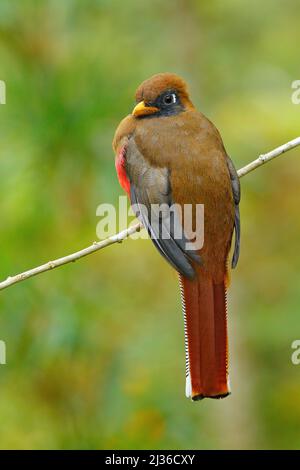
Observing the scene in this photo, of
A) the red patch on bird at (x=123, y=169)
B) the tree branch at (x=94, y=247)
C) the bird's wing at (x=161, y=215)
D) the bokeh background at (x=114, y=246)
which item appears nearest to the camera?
the tree branch at (x=94, y=247)

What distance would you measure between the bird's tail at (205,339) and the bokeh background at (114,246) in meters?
1.64

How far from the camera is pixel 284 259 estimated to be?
346 inches

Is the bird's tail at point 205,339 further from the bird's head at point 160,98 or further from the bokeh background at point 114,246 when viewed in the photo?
the bokeh background at point 114,246

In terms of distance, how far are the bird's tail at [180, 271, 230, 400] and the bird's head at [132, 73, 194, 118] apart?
0.88m

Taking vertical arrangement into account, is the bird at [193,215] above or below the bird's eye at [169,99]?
below

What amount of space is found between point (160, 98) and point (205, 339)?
1.23m

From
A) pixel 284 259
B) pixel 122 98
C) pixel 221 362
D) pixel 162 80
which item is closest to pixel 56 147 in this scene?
pixel 122 98

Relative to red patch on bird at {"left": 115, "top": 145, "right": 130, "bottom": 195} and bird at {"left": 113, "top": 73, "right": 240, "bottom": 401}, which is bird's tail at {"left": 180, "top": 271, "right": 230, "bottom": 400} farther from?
red patch on bird at {"left": 115, "top": 145, "right": 130, "bottom": 195}

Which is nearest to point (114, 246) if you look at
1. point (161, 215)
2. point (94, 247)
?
point (161, 215)

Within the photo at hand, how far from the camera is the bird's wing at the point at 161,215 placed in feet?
16.0

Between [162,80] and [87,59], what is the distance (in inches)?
56.7

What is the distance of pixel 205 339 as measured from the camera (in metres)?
4.73

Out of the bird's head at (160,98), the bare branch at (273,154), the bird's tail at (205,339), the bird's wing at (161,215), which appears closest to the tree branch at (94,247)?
the bare branch at (273,154)
